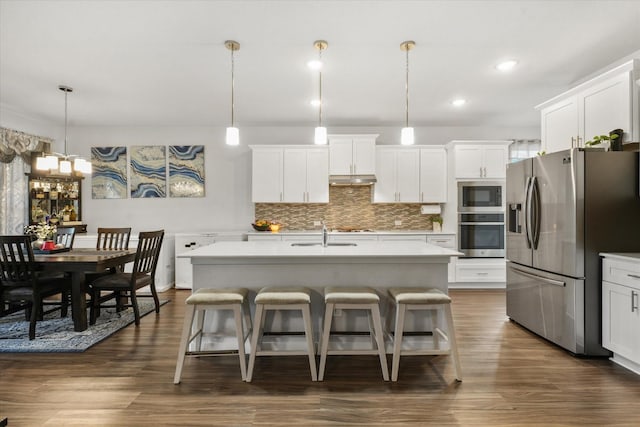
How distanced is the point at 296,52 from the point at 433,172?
327 centimetres

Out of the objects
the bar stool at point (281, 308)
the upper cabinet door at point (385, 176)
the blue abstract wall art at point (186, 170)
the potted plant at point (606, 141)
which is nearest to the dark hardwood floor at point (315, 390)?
the bar stool at point (281, 308)

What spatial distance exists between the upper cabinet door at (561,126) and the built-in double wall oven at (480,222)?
4.80 ft

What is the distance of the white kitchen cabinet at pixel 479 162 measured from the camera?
5449mm

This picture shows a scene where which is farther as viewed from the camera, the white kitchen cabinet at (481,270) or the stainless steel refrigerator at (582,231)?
the white kitchen cabinet at (481,270)

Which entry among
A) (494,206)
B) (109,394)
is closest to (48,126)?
(109,394)

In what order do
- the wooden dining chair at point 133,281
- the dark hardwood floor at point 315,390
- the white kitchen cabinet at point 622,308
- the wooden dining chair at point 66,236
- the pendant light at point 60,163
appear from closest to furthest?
the dark hardwood floor at point 315,390
the white kitchen cabinet at point 622,308
the wooden dining chair at point 133,281
the pendant light at point 60,163
the wooden dining chair at point 66,236

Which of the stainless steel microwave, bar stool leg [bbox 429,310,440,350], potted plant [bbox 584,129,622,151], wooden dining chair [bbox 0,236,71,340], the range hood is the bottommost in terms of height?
bar stool leg [bbox 429,310,440,350]

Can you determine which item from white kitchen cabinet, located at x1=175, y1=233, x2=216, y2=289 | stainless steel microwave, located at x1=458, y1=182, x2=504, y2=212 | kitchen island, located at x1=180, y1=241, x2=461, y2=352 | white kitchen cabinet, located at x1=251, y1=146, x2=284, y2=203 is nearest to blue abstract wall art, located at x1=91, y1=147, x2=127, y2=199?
white kitchen cabinet, located at x1=175, y1=233, x2=216, y2=289

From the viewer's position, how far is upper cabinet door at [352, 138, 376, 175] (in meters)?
5.55

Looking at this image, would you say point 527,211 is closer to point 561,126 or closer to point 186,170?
point 561,126

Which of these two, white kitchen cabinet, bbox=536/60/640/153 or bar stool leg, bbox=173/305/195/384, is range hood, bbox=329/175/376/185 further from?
bar stool leg, bbox=173/305/195/384

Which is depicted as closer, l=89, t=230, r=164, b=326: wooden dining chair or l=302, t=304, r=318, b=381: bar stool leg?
l=302, t=304, r=318, b=381: bar stool leg

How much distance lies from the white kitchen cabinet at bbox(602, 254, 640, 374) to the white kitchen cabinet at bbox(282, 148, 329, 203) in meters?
3.69

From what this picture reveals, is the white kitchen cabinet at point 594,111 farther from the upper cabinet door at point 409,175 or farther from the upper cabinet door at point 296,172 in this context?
the upper cabinet door at point 296,172
